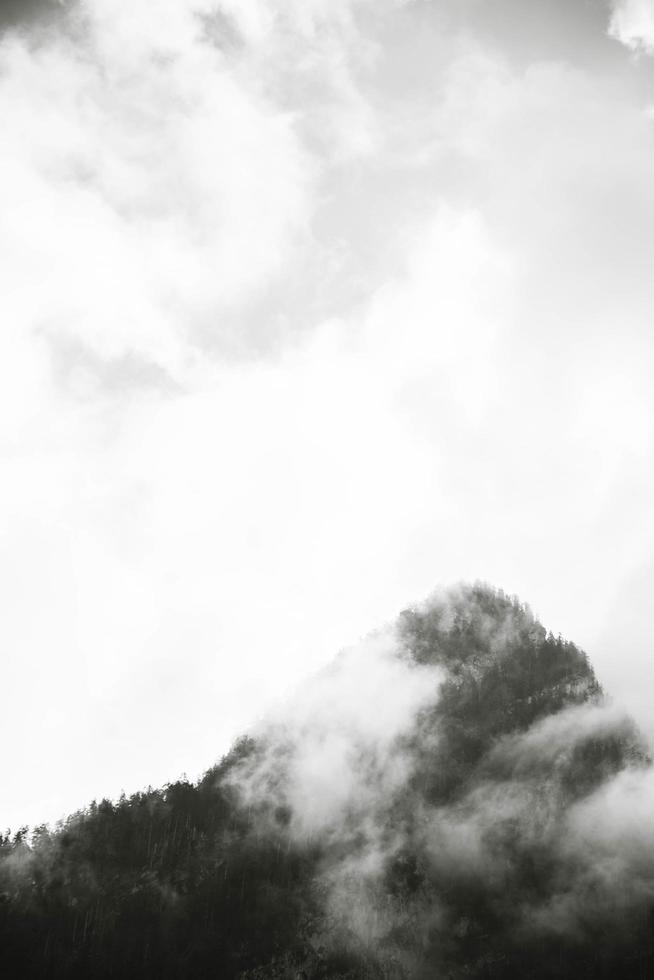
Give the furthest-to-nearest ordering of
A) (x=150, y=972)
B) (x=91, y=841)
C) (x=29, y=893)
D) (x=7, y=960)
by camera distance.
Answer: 1. (x=91, y=841)
2. (x=29, y=893)
3. (x=150, y=972)
4. (x=7, y=960)

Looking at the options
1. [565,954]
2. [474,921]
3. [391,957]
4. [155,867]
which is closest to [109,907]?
[155,867]

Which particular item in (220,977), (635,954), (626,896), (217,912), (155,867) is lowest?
(635,954)

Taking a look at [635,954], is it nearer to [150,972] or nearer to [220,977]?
[220,977]

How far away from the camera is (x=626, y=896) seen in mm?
199625

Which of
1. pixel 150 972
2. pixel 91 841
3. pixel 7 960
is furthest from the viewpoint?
pixel 91 841

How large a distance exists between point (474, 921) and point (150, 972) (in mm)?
106214

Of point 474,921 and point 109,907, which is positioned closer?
point 109,907

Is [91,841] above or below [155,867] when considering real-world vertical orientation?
above

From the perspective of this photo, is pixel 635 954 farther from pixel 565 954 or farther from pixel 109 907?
pixel 109 907

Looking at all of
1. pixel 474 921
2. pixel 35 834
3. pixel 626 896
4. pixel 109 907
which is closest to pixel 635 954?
pixel 626 896

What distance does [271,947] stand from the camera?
17775cm

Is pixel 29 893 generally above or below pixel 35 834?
below

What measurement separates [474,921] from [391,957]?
101 feet

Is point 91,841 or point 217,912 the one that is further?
point 91,841
